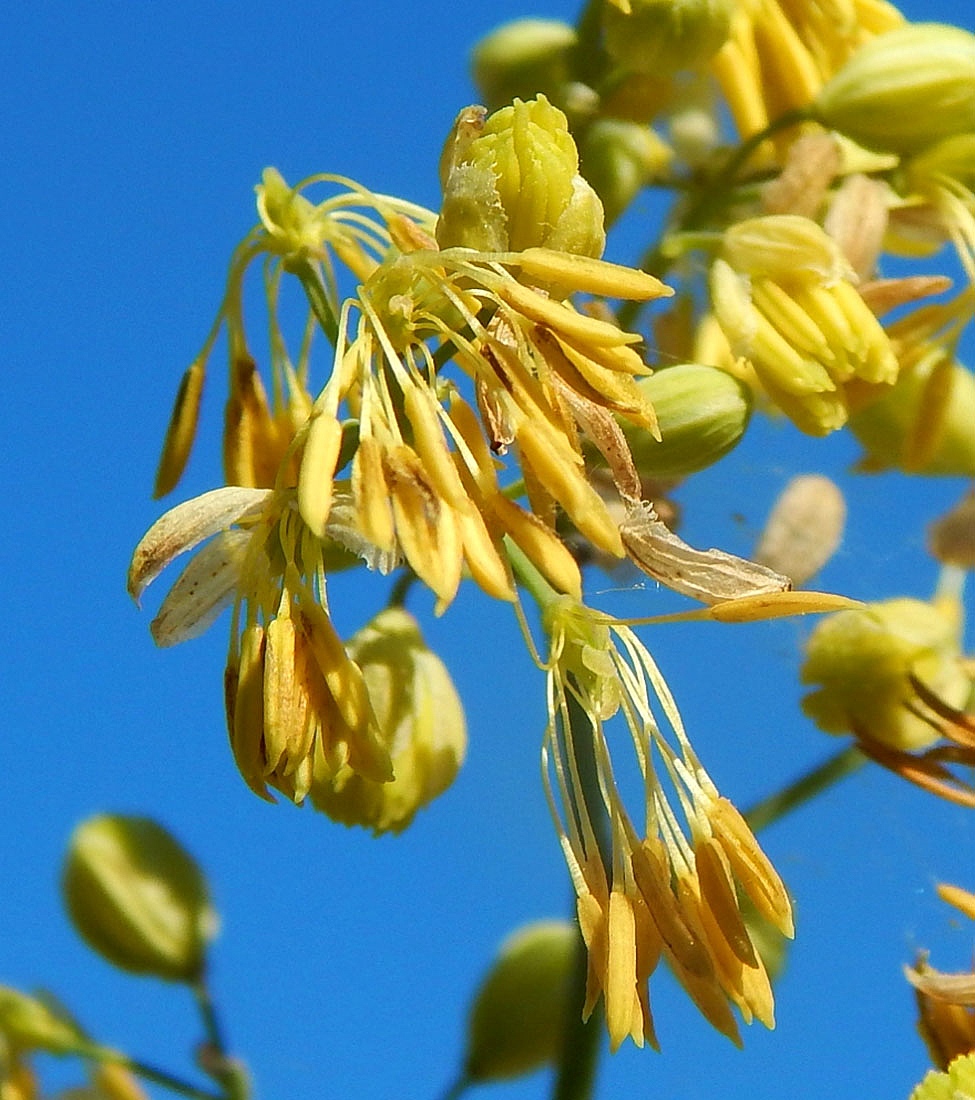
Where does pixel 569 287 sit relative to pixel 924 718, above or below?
above

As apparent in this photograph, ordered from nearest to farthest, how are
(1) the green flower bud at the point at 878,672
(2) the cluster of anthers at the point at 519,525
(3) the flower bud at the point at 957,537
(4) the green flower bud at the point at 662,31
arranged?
(2) the cluster of anthers at the point at 519,525 < (4) the green flower bud at the point at 662,31 < (1) the green flower bud at the point at 878,672 < (3) the flower bud at the point at 957,537

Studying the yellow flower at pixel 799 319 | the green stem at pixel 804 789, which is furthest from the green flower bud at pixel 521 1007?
the yellow flower at pixel 799 319

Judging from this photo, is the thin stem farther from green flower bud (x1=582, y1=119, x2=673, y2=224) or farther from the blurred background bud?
green flower bud (x1=582, y1=119, x2=673, y2=224)

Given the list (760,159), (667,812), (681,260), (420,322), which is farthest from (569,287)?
(760,159)

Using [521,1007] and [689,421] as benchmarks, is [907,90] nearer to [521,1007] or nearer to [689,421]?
[689,421]

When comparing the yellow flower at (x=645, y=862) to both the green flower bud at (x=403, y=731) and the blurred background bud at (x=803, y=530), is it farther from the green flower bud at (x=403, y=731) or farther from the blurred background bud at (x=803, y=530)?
the blurred background bud at (x=803, y=530)

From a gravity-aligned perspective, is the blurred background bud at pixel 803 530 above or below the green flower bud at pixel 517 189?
below

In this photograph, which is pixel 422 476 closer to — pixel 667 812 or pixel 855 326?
pixel 667 812

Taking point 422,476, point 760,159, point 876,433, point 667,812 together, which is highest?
point 760,159
